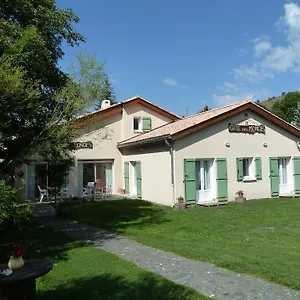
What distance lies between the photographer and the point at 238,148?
18.8 m

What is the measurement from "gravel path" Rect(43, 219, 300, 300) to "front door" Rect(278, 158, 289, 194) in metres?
12.9

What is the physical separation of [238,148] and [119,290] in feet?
46.5

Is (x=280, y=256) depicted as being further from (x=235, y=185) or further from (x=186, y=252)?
(x=235, y=185)

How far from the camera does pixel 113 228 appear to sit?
38.5 feet

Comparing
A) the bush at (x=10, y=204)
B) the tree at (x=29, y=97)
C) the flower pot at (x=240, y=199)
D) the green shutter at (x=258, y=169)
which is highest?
the tree at (x=29, y=97)

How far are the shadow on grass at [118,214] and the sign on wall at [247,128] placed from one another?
5.55m

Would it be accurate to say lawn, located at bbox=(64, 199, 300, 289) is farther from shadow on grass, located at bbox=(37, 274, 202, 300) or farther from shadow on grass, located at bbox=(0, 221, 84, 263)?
shadow on grass, located at bbox=(0, 221, 84, 263)

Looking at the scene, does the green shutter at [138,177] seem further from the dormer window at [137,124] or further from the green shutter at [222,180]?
the green shutter at [222,180]

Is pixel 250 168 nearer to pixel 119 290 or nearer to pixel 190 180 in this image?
pixel 190 180

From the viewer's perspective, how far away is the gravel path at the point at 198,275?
17.6 ft

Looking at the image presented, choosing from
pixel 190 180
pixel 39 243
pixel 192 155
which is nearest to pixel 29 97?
pixel 39 243

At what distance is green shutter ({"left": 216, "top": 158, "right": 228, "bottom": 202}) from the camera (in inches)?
697

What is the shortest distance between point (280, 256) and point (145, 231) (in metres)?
4.38

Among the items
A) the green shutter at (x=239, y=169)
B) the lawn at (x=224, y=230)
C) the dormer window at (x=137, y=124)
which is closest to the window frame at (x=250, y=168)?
the green shutter at (x=239, y=169)
